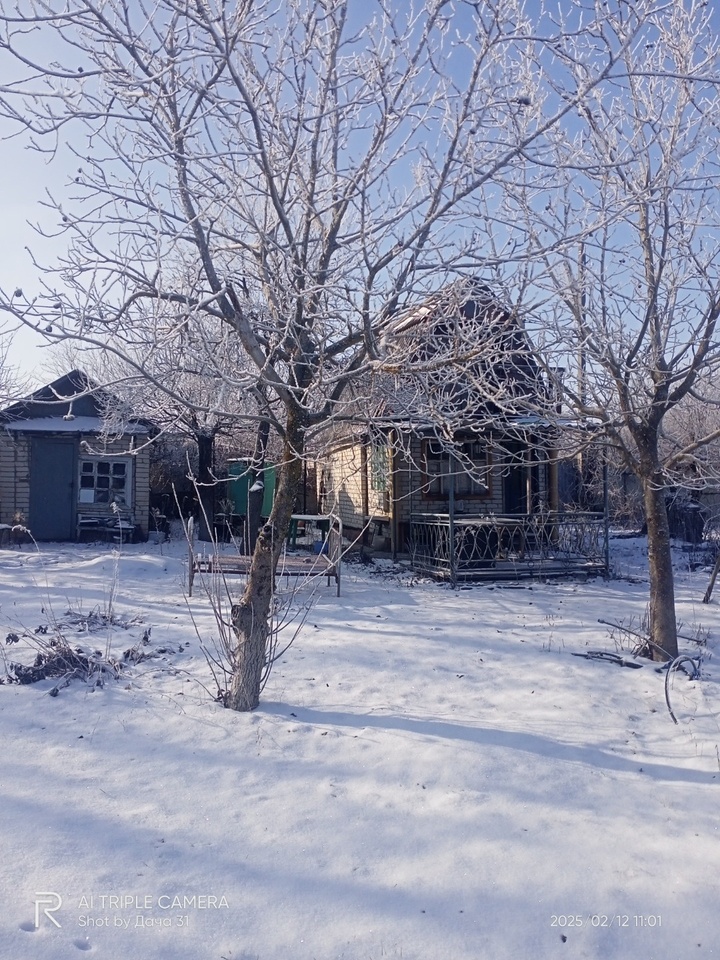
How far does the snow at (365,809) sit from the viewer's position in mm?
2922

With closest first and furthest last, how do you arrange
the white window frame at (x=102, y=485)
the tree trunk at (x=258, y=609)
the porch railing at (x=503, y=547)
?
the tree trunk at (x=258, y=609)
the porch railing at (x=503, y=547)
the white window frame at (x=102, y=485)

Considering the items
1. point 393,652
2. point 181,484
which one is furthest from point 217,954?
point 181,484

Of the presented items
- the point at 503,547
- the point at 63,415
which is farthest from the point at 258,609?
the point at 63,415

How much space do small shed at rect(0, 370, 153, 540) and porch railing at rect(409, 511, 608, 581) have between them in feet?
22.2

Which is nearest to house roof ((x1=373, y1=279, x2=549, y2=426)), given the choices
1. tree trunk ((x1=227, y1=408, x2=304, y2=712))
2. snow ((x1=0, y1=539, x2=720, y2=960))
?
tree trunk ((x1=227, y1=408, x2=304, y2=712))

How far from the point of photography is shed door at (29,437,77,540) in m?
15.9

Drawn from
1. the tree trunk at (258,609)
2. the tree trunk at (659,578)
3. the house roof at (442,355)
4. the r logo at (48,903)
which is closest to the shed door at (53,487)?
the house roof at (442,355)

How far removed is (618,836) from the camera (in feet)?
12.1

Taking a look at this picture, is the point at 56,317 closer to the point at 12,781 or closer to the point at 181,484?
the point at 12,781

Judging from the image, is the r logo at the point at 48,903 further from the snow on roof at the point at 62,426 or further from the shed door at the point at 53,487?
the shed door at the point at 53,487

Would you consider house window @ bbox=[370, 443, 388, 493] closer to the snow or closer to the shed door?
the snow

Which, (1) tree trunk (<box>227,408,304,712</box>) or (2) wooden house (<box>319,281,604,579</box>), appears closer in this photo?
(1) tree trunk (<box>227,408,304,712</box>)

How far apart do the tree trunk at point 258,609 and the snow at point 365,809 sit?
7.7 inches

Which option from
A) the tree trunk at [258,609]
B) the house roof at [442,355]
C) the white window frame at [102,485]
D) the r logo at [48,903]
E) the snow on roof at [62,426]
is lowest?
the r logo at [48,903]
